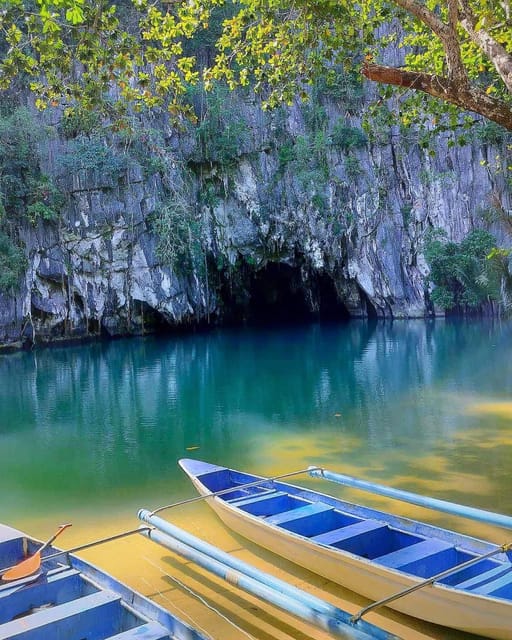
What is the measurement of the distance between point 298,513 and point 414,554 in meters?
1.04

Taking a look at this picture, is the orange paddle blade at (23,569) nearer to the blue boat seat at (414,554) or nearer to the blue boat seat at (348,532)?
the blue boat seat at (348,532)

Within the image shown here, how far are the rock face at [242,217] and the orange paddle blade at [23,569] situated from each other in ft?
59.0

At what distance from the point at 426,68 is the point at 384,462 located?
459 centimetres

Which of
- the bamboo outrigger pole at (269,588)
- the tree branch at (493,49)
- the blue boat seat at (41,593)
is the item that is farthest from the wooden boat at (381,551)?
the tree branch at (493,49)

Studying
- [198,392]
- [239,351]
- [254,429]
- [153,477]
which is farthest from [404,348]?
[153,477]

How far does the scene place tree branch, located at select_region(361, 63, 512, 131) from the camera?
162 inches

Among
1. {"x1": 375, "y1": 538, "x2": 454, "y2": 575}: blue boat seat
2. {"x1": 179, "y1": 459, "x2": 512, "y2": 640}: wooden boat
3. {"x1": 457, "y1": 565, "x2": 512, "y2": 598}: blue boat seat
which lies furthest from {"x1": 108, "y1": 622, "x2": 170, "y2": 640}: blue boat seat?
{"x1": 457, "y1": 565, "x2": 512, "y2": 598}: blue boat seat

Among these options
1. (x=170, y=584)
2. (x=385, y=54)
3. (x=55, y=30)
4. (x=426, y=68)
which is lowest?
(x=170, y=584)

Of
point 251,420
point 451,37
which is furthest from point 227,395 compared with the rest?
point 451,37

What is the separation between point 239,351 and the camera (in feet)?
59.7

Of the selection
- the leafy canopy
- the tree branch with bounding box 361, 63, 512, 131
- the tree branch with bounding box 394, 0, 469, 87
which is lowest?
the tree branch with bounding box 361, 63, 512, 131

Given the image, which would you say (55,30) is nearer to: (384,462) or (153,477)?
(153,477)

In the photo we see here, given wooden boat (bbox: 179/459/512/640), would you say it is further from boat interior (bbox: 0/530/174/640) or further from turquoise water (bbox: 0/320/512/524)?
turquoise water (bbox: 0/320/512/524)

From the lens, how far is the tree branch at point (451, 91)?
13.5 feet
